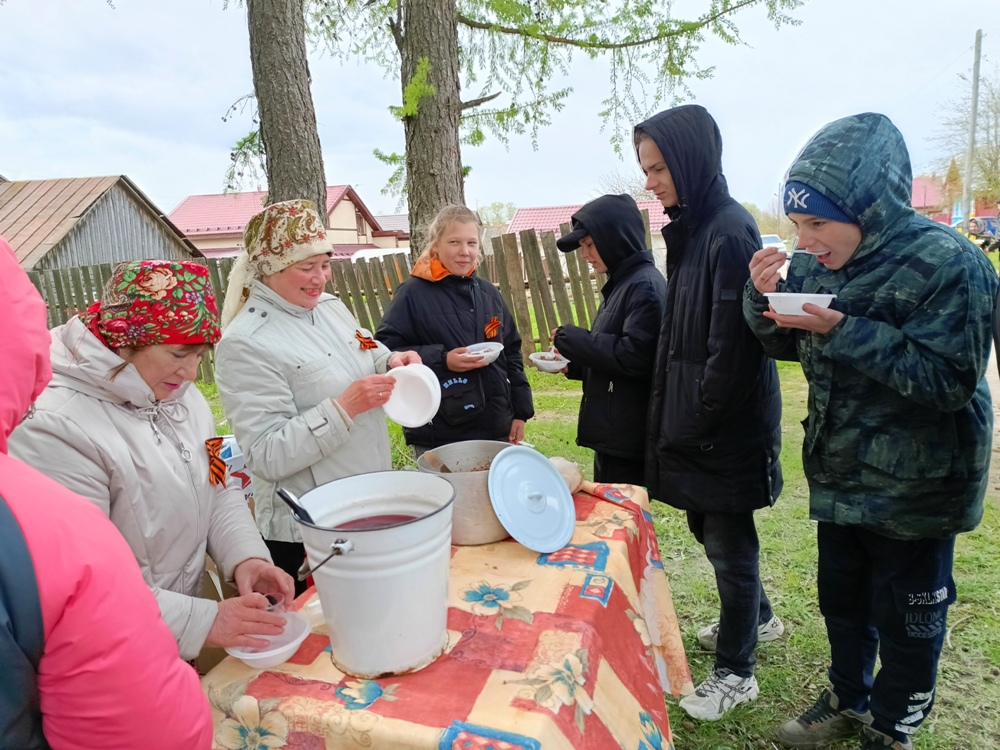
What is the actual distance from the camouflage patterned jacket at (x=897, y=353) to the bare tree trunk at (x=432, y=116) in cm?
318

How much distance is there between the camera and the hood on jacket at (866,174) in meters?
1.63

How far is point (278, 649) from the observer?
112cm

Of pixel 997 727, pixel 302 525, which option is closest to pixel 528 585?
pixel 302 525

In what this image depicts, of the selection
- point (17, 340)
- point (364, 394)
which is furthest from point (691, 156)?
point (17, 340)

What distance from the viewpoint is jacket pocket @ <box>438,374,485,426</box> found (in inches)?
110

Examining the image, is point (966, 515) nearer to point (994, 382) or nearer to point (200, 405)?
point (200, 405)

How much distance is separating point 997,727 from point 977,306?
5.31 feet

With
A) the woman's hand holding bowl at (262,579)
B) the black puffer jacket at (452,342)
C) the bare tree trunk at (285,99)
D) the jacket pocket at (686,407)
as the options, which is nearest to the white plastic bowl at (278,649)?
the woman's hand holding bowl at (262,579)

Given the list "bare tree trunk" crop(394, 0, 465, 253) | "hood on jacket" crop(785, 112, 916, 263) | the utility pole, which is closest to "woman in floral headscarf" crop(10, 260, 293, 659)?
"hood on jacket" crop(785, 112, 916, 263)

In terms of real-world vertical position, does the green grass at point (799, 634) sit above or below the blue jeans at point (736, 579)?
below

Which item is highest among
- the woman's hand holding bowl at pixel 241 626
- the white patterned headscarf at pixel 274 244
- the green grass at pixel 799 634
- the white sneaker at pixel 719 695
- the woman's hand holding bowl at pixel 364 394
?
the white patterned headscarf at pixel 274 244

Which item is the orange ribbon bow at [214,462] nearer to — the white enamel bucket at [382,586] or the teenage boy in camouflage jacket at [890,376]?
the white enamel bucket at [382,586]

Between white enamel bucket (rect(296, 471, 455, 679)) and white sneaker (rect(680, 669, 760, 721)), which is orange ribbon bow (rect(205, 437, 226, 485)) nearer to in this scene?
white enamel bucket (rect(296, 471, 455, 679))

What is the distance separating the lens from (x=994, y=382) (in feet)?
23.1
